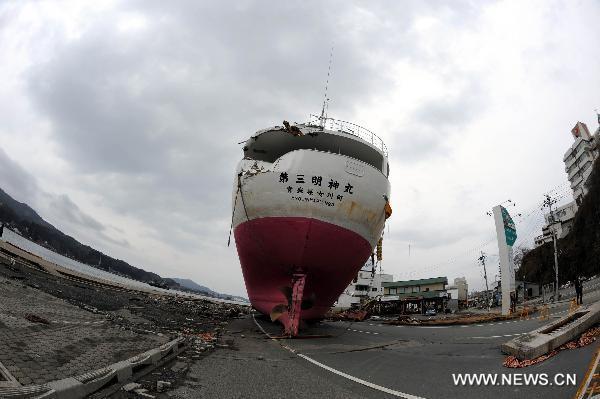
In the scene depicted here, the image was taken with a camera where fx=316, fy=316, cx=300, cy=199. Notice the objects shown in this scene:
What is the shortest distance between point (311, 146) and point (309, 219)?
3.82 meters

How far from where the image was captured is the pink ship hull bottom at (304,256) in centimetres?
1068

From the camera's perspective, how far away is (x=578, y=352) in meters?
6.06

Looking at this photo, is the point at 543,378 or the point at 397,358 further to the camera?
the point at 397,358

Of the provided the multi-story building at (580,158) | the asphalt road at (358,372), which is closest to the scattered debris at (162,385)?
the asphalt road at (358,372)

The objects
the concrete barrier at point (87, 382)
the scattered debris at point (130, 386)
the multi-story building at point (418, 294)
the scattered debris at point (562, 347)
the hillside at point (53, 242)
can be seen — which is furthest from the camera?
the hillside at point (53, 242)

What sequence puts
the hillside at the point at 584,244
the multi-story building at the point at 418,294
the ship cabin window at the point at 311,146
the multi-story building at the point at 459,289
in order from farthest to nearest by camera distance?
the multi-story building at the point at 459,289
the hillside at the point at 584,244
the multi-story building at the point at 418,294
the ship cabin window at the point at 311,146

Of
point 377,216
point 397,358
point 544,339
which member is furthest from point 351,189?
point 544,339

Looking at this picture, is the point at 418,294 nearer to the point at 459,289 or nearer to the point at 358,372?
the point at 459,289

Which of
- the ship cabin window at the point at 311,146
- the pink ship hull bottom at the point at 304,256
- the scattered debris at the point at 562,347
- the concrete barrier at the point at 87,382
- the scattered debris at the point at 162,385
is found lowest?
the scattered debris at the point at 162,385

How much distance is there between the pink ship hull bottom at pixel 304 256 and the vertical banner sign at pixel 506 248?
9494mm

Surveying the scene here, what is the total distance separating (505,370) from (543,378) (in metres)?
0.72

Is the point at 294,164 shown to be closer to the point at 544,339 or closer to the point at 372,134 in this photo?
the point at 372,134

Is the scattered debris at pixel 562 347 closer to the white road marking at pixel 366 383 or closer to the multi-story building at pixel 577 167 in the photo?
the white road marking at pixel 366 383

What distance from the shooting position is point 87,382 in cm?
343
